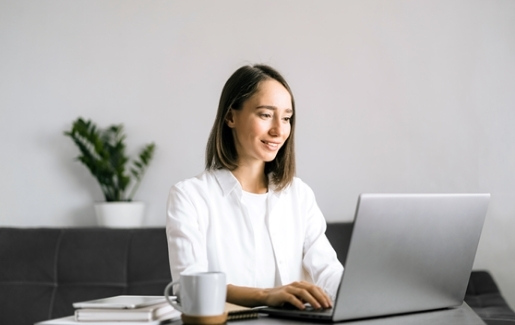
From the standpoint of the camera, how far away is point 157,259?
2842mm

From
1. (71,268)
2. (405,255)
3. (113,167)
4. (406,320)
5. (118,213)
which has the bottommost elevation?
(71,268)

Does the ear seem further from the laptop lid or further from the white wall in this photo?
the white wall

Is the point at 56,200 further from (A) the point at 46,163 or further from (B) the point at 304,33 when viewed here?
(B) the point at 304,33

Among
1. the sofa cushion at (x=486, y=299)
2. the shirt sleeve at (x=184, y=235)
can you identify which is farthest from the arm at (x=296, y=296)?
the sofa cushion at (x=486, y=299)

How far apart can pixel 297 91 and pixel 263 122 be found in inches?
53.3

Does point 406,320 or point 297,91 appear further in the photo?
point 297,91

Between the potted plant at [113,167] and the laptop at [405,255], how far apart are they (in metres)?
1.95

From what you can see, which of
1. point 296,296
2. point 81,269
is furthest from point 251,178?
point 81,269

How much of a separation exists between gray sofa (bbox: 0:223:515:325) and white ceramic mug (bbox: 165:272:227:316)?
1.64 m

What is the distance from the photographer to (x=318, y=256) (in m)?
1.97

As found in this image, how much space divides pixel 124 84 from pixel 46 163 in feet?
1.79

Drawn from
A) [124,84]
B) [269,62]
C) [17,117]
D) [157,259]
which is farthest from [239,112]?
[17,117]

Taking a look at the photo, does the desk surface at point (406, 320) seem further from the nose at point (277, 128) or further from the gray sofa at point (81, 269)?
the gray sofa at point (81, 269)

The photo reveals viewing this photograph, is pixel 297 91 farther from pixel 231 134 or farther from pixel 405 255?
pixel 405 255
